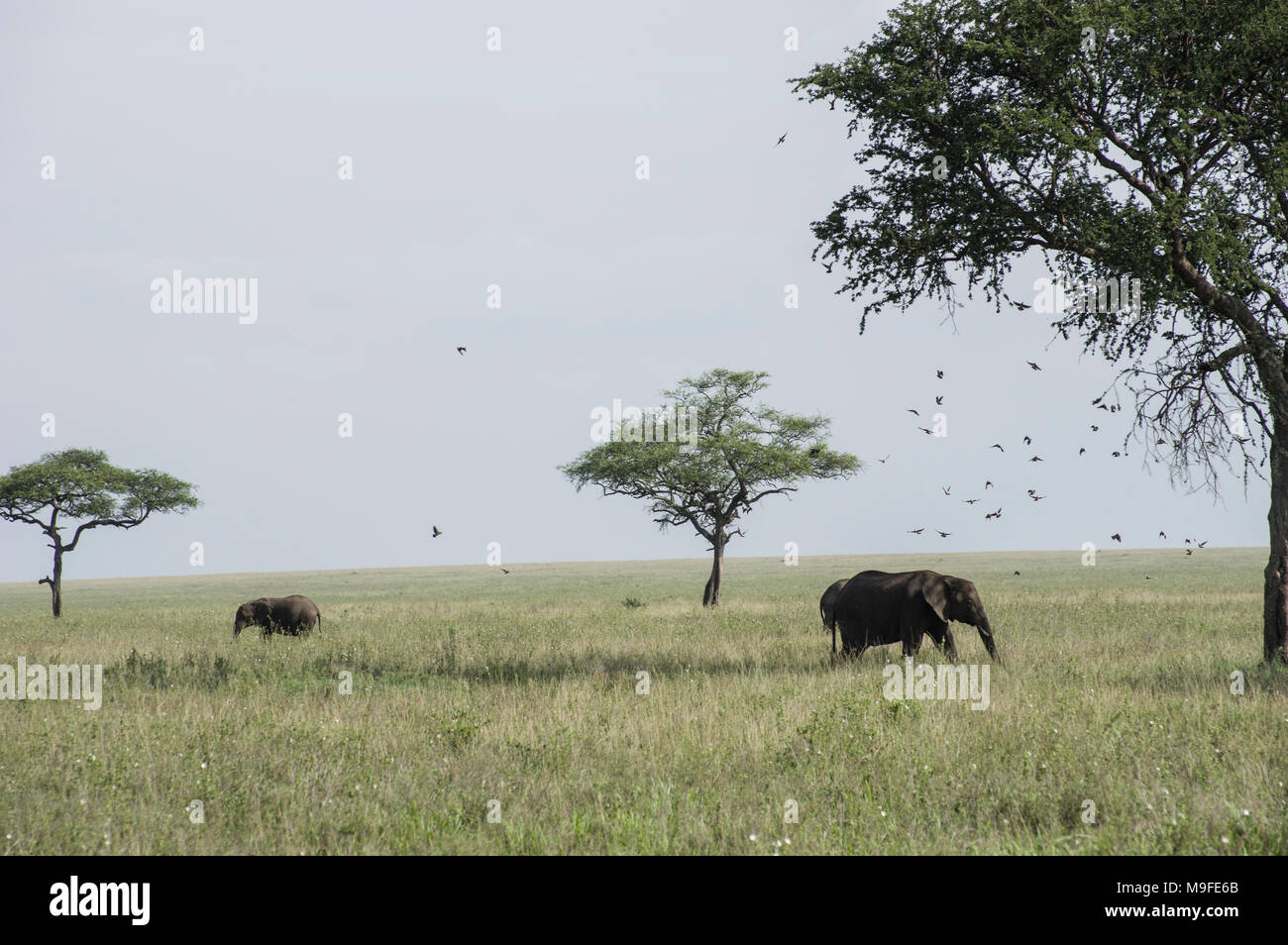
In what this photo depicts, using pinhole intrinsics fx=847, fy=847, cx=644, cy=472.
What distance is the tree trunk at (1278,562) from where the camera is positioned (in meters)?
14.9

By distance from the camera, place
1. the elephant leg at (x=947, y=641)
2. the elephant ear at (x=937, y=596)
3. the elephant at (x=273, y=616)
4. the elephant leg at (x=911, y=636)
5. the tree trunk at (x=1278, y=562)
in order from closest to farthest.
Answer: the tree trunk at (x=1278, y=562) → the elephant leg at (x=947, y=641) → the elephant ear at (x=937, y=596) → the elephant leg at (x=911, y=636) → the elephant at (x=273, y=616)

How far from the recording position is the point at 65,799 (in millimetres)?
8188

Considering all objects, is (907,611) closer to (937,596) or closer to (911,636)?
Answer: (911,636)

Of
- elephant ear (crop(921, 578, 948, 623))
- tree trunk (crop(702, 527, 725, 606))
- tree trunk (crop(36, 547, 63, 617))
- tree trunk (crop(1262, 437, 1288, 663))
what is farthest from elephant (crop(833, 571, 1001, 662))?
tree trunk (crop(36, 547, 63, 617))

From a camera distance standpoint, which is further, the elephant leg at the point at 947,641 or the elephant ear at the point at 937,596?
the elephant ear at the point at 937,596

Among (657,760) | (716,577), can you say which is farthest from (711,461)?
(657,760)

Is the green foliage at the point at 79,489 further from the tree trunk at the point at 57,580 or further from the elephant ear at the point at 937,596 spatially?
the elephant ear at the point at 937,596

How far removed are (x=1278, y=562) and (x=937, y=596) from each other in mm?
5792

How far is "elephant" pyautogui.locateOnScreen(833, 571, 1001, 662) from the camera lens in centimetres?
1667

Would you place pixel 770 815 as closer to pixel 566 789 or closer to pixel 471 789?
pixel 566 789

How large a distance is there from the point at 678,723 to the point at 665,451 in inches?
1136

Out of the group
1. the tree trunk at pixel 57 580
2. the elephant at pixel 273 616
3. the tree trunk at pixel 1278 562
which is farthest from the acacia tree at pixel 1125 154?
the tree trunk at pixel 57 580

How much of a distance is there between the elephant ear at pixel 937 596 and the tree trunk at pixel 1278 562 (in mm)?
5289
